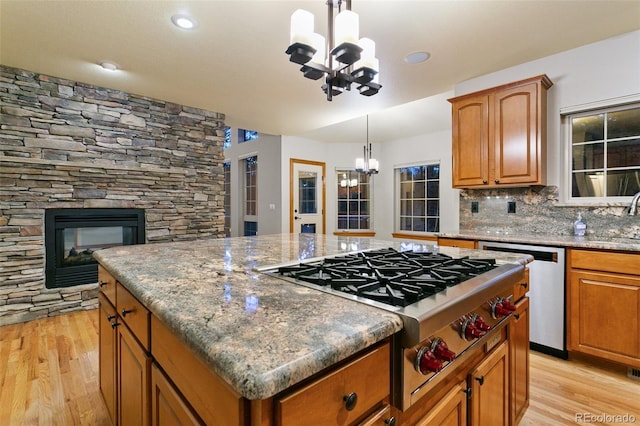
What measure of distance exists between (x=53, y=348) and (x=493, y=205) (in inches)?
162

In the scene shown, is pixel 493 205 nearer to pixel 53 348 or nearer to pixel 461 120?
pixel 461 120

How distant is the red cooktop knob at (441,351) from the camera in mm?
791

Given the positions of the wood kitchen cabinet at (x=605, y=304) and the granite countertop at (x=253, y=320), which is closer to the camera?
the granite countertop at (x=253, y=320)

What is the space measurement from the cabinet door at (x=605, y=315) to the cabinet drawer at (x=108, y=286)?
2.85 metres

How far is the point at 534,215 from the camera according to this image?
9.52 feet

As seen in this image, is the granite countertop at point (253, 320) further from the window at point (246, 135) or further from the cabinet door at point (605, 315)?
the window at point (246, 135)

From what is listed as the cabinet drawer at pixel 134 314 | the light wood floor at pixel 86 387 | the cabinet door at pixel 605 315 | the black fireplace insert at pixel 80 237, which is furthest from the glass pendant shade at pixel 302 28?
the black fireplace insert at pixel 80 237

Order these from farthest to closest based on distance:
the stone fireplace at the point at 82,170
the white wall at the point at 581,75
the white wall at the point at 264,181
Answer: the white wall at the point at 264,181, the stone fireplace at the point at 82,170, the white wall at the point at 581,75

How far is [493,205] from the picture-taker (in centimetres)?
317

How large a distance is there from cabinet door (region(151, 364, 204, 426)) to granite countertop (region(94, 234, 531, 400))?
0.64 feet

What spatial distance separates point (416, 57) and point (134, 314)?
294cm

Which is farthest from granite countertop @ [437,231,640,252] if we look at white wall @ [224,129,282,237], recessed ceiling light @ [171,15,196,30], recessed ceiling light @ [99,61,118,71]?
white wall @ [224,129,282,237]

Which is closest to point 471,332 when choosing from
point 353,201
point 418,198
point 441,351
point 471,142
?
point 441,351

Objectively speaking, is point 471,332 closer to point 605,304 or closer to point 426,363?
point 426,363
